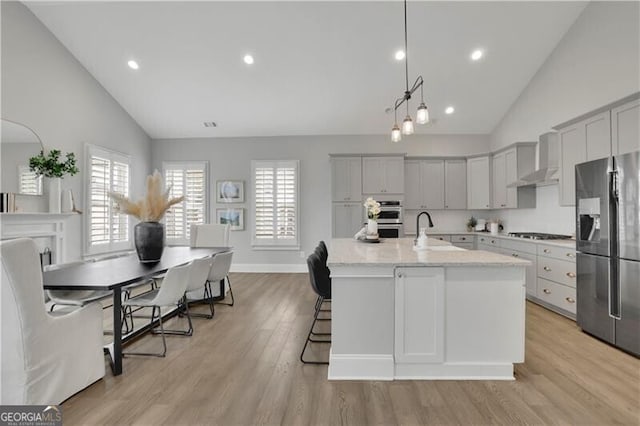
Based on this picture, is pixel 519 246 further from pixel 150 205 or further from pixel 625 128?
pixel 150 205

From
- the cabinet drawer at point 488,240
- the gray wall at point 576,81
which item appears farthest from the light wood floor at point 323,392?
the gray wall at point 576,81

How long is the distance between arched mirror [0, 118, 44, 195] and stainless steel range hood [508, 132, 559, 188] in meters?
7.12

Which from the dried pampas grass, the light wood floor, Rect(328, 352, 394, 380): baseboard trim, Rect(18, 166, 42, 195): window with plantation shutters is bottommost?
the light wood floor

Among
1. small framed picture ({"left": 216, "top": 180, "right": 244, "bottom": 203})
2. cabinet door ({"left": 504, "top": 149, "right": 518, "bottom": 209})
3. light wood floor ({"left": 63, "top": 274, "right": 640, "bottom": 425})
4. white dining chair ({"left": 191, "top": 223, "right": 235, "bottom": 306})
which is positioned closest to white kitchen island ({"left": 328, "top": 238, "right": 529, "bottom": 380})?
light wood floor ({"left": 63, "top": 274, "right": 640, "bottom": 425})

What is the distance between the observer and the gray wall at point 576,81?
367 centimetres

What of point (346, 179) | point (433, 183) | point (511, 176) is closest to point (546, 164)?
point (511, 176)

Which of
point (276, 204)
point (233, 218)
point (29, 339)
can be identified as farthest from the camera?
point (233, 218)

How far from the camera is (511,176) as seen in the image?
5461 mm

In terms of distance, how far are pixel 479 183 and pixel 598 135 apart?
272 cm

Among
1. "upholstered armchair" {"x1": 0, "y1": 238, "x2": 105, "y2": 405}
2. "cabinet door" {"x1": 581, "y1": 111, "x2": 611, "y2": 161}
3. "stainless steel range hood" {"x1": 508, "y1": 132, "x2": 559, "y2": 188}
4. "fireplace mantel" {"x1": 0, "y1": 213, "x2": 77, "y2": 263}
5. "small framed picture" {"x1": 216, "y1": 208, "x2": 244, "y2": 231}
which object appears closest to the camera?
"upholstered armchair" {"x1": 0, "y1": 238, "x2": 105, "y2": 405}

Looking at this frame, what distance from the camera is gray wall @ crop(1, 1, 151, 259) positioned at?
4.15m

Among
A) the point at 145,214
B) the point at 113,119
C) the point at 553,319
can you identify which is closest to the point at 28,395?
the point at 145,214

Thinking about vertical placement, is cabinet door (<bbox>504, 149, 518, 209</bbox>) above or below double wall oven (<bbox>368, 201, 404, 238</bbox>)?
above

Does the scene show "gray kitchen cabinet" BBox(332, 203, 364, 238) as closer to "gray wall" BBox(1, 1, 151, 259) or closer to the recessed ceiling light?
the recessed ceiling light
